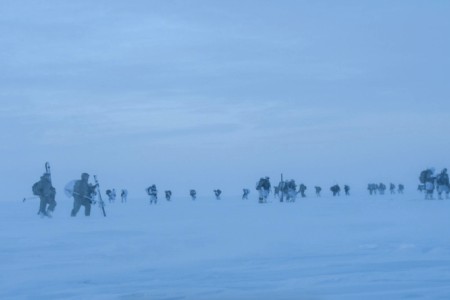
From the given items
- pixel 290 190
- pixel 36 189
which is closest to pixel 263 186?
pixel 290 190

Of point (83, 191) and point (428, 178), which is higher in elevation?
point (428, 178)

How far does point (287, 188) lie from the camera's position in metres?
54.1

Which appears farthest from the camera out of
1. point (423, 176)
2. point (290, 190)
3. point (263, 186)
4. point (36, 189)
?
point (290, 190)

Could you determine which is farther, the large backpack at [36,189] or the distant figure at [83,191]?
the distant figure at [83,191]

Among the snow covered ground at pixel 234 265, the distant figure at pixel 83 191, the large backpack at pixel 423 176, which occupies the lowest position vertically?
the snow covered ground at pixel 234 265

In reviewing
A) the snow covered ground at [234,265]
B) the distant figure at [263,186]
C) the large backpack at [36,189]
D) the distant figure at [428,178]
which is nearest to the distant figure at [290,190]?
the distant figure at [263,186]

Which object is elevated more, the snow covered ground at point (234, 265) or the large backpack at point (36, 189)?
the large backpack at point (36, 189)

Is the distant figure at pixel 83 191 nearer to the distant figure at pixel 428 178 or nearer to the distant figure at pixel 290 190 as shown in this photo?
the distant figure at pixel 428 178

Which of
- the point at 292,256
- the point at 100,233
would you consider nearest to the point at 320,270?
the point at 292,256

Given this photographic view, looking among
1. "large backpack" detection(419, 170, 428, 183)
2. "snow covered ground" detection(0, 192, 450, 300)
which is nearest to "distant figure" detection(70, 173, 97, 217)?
"snow covered ground" detection(0, 192, 450, 300)

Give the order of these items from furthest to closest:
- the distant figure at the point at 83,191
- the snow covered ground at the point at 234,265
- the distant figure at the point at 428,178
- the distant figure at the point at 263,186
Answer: the distant figure at the point at 263,186 → the distant figure at the point at 428,178 → the distant figure at the point at 83,191 → the snow covered ground at the point at 234,265

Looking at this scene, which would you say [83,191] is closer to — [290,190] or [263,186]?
[263,186]

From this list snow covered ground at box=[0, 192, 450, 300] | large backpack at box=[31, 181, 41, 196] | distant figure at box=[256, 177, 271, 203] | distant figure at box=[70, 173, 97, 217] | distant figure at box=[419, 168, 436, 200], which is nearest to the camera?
snow covered ground at box=[0, 192, 450, 300]

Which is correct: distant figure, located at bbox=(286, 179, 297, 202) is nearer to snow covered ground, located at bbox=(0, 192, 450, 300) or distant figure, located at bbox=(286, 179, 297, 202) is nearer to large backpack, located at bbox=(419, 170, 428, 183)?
large backpack, located at bbox=(419, 170, 428, 183)
